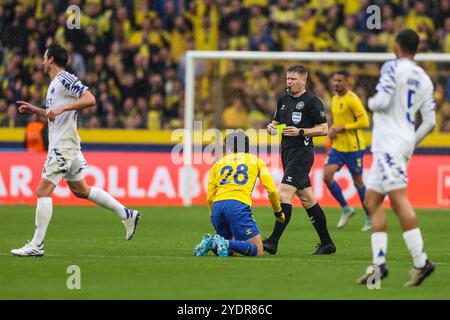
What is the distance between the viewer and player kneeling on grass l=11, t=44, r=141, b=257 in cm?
1208

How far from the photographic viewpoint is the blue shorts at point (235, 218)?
12.1m

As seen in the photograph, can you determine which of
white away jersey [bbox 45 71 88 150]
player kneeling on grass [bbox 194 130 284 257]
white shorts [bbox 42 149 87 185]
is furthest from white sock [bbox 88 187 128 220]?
player kneeling on grass [bbox 194 130 284 257]

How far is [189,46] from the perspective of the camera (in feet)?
86.5

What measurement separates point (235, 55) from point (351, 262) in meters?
10.9

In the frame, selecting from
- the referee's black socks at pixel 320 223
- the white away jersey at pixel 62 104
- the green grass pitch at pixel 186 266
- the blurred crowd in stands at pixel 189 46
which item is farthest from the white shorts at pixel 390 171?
the blurred crowd in stands at pixel 189 46

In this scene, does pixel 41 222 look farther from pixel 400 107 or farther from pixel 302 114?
pixel 400 107

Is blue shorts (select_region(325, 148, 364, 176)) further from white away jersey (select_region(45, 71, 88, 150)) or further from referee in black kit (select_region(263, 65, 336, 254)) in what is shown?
white away jersey (select_region(45, 71, 88, 150))

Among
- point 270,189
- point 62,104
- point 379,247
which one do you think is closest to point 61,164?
point 62,104

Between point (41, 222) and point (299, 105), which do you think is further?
point (299, 105)

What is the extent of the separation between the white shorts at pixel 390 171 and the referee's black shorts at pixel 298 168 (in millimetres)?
3271

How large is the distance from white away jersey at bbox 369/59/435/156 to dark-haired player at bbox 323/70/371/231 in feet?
25.6

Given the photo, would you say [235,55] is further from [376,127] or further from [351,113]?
[376,127]

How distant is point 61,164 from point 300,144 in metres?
2.95

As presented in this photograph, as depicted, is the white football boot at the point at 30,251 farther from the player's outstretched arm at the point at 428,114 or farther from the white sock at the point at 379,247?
the player's outstretched arm at the point at 428,114
